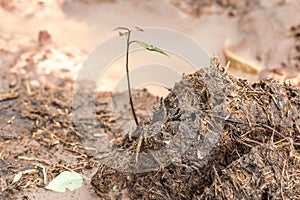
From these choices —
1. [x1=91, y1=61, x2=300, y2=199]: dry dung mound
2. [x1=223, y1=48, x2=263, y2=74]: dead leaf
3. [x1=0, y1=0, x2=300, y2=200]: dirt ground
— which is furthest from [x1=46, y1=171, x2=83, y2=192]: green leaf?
[x1=223, y1=48, x2=263, y2=74]: dead leaf

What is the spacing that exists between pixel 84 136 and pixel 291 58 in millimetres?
3368

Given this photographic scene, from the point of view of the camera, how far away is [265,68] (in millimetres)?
6203

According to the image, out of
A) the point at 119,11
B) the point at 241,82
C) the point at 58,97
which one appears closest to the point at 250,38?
the point at 119,11

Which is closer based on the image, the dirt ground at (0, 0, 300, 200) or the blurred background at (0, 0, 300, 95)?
the dirt ground at (0, 0, 300, 200)

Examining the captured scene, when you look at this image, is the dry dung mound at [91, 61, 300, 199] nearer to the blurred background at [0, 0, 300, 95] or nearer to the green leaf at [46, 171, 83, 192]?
the green leaf at [46, 171, 83, 192]

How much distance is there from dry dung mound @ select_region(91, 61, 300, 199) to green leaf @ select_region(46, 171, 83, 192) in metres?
0.40

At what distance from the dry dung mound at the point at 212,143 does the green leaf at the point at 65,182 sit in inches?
15.7

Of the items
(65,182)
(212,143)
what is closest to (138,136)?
(212,143)

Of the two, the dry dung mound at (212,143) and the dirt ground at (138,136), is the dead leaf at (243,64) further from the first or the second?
the dry dung mound at (212,143)

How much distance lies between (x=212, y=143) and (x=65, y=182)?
112 centimetres

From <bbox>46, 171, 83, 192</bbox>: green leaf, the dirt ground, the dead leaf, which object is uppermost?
the dead leaf

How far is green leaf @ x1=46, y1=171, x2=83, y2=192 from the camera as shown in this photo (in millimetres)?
3270

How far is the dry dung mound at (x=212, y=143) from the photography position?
265cm

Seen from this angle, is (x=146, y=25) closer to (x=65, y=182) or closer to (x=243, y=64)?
(x=243, y=64)
